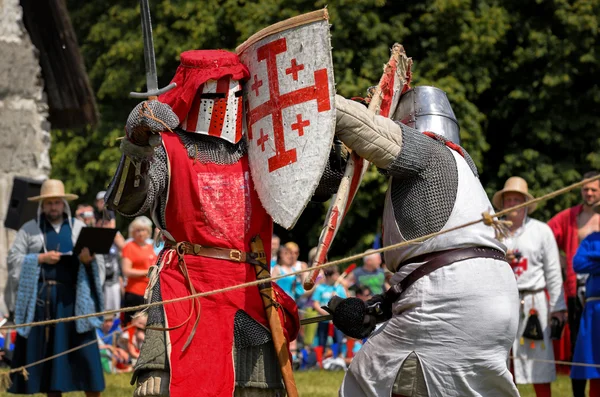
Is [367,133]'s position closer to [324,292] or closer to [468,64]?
[324,292]

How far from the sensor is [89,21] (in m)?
20.0

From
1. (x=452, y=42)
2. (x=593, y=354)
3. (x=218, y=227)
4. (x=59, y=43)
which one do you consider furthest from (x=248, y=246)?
(x=452, y=42)

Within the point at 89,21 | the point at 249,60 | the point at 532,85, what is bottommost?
the point at 249,60

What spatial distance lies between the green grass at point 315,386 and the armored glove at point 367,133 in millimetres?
5089

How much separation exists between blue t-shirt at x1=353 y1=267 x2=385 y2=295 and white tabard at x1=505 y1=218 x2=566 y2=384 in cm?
357

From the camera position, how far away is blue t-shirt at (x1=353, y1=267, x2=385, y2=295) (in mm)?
12977

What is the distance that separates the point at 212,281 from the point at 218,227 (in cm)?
24

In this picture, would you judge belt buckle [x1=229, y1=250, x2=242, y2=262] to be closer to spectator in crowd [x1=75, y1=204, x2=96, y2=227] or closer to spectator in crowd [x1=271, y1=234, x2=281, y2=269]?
spectator in crowd [x1=271, y1=234, x2=281, y2=269]

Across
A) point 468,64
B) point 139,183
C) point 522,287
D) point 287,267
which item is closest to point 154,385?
point 139,183

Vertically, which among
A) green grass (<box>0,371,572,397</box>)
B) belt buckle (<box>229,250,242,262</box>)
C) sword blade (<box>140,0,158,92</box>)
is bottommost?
green grass (<box>0,371,572,397</box>)

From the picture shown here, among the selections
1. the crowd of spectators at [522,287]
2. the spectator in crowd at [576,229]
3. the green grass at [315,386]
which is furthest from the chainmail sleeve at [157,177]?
the spectator in crowd at [576,229]

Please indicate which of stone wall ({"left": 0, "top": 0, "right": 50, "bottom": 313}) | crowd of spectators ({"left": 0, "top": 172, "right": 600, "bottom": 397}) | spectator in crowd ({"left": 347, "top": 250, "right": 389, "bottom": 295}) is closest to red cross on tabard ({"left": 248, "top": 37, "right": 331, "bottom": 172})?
crowd of spectators ({"left": 0, "top": 172, "right": 600, "bottom": 397})

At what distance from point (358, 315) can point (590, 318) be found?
427 cm

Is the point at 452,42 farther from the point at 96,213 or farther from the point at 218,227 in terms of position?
the point at 218,227
